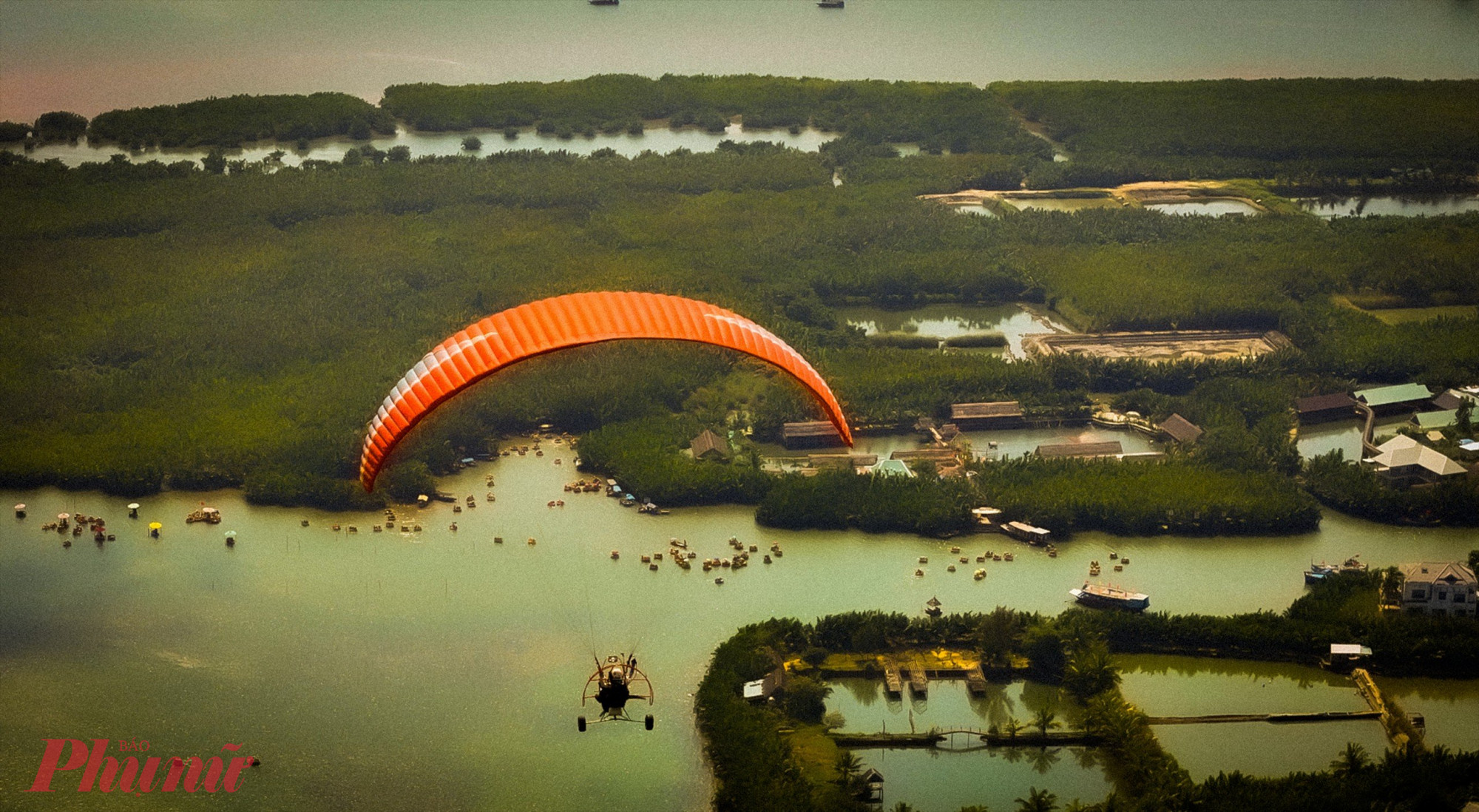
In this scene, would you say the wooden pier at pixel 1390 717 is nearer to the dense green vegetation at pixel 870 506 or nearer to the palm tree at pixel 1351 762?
the palm tree at pixel 1351 762

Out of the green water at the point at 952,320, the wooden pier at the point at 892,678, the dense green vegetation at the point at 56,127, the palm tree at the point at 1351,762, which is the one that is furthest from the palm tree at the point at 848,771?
the dense green vegetation at the point at 56,127

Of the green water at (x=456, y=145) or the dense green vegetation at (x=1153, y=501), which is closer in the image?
the dense green vegetation at (x=1153, y=501)

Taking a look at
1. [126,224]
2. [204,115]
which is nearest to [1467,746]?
[126,224]

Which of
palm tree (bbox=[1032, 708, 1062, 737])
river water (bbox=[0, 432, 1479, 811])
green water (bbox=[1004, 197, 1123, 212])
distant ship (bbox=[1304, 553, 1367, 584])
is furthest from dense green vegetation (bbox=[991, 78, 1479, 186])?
palm tree (bbox=[1032, 708, 1062, 737])

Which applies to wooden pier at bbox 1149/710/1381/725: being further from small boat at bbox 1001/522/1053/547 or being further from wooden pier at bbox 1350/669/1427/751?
small boat at bbox 1001/522/1053/547

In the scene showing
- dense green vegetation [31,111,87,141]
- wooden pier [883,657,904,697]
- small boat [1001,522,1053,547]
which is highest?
dense green vegetation [31,111,87,141]

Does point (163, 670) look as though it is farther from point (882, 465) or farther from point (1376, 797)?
point (1376, 797)
